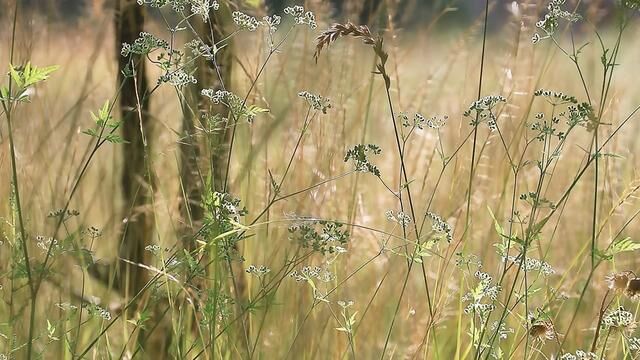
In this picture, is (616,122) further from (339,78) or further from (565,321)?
(339,78)

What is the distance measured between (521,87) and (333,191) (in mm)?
408

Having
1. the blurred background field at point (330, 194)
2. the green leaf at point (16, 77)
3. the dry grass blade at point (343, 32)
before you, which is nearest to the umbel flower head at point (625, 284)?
the blurred background field at point (330, 194)

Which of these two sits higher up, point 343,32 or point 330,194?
point 343,32

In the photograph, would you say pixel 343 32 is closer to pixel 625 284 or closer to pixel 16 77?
pixel 16 77

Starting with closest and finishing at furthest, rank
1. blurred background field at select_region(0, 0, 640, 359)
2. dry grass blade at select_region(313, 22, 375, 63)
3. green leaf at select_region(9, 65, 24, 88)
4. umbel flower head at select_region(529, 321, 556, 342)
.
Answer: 1. green leaf at select_region(9, 65, 24, 88)
2. dry grass blade at select_region(313, 22, 375, 63)
3. umbel flower head at select_region(529, 321, 556, 342)
4. blurred background field at select_region(0, 0, 640, 359)

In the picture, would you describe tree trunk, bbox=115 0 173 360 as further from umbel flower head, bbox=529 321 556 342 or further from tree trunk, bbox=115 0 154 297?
umbel flower head, bbox=529 321 556 342

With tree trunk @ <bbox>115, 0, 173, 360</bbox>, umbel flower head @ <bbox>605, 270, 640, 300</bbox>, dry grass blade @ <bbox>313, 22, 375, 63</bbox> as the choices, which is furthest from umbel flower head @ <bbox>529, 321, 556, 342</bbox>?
tree trunk @ <bbox>115, 0, 173, 360</bbox>

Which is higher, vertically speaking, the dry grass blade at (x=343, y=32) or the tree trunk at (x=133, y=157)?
the dry grass blade at (x=343, y=32)

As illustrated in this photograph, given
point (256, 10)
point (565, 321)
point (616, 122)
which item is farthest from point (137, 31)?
point (565, 321)

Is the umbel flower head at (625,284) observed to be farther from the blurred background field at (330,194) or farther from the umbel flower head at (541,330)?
the blurred background field at (330,194)

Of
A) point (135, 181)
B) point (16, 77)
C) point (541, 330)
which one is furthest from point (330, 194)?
point (16, 77)

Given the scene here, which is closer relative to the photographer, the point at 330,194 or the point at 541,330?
the point at 541,330

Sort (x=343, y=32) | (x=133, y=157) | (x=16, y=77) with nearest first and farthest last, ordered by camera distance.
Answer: (x=16, y=77) → (x=343, y=32) → (x=133, y=157)

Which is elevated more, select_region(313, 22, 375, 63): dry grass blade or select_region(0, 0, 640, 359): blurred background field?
select_region(313, 22, 375, 63): dry grass blade
